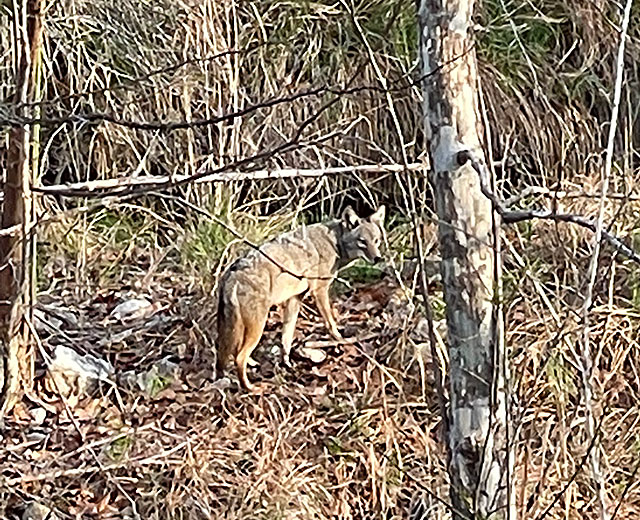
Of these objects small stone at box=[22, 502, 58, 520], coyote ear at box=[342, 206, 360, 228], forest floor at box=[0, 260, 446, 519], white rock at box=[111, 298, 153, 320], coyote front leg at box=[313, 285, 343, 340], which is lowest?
small stone at box=[22, 502, 58, 520]

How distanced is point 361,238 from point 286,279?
2.01ft

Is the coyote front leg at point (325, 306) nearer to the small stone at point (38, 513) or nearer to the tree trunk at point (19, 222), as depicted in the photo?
the tree trunk at point (19, 222)

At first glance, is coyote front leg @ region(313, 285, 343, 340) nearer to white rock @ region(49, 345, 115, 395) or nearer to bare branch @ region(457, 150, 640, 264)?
white rock @ region(49, 345, 115, 395)

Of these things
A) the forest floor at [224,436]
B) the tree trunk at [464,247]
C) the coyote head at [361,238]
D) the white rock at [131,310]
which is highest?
the tree trunk at [464,247]

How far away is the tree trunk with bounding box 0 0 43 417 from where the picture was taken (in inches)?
151

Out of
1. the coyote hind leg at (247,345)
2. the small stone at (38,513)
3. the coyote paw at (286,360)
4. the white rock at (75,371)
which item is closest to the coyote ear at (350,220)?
the coyote paw at (286,360)

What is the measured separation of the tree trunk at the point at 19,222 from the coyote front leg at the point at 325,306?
3.87ft

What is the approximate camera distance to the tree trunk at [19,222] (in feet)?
12.6

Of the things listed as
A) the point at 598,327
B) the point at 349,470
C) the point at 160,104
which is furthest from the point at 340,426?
the point at 160,104

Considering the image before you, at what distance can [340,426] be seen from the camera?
14.1 ft

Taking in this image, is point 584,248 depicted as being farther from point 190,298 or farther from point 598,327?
point 190,298

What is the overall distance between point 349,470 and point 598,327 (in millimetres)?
983

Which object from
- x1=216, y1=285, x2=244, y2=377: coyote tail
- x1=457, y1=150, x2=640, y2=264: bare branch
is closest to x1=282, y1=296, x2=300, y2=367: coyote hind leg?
x1=216, y1=285, x2=244, y2=377: coyote tail

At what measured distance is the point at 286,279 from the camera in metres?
4.57
